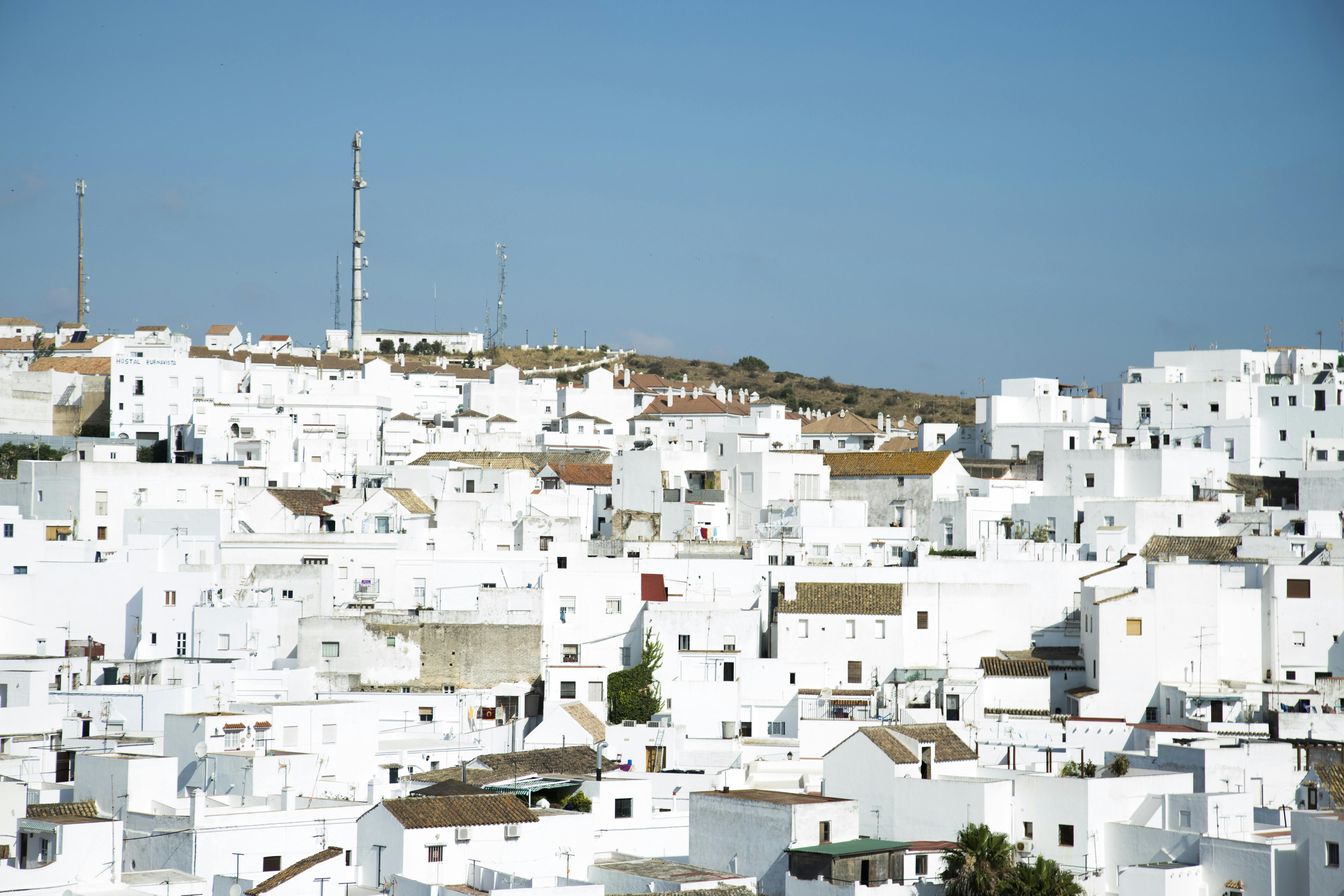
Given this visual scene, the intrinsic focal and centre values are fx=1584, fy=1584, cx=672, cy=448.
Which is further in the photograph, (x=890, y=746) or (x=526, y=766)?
(x=526, y=766)

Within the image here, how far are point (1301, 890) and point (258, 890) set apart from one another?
14.3 metres

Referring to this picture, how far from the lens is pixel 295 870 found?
69.6ft

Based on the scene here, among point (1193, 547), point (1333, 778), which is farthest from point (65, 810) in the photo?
point (1193, 547)

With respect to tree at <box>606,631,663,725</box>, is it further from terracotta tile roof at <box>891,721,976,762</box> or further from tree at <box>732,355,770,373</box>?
tree at <box>732,355,770,373</box>

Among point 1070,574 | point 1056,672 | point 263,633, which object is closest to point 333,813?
point 263,633

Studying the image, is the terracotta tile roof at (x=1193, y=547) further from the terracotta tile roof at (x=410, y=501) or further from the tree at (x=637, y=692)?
the terracotta tile roof at (x=410, y=501)

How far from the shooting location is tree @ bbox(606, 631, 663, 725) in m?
33.7

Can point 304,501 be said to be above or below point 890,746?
above

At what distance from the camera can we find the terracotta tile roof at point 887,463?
45.1 metres

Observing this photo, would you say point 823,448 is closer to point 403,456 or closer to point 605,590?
point 403,456

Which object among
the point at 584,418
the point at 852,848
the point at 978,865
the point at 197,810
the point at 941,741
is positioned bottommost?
the point at 978,865

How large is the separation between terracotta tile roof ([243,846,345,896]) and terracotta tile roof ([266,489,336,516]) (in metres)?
19.7

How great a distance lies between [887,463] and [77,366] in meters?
32.1

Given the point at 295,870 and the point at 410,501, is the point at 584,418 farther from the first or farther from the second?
the point at 295,870
